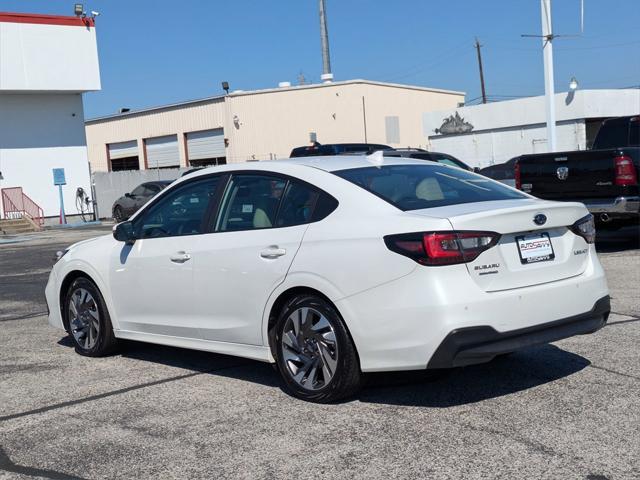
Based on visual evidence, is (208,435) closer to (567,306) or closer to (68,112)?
(567,306)

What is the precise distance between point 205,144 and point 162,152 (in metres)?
4.35

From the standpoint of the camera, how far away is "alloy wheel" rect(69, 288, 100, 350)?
7059 millimetres

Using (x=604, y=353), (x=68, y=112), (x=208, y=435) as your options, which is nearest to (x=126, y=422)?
(x=208, y=435)

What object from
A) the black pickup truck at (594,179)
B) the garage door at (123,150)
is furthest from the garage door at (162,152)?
the black pickup truck at (594,179)

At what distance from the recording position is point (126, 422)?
5141 mm

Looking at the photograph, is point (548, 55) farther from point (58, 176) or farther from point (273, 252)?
point (58, 176)

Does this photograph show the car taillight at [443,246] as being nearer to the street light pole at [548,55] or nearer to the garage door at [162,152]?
the street light pole at [548,55]

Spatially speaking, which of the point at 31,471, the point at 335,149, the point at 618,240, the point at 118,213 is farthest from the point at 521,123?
the point at 31,471

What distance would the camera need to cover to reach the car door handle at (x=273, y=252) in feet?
17.9

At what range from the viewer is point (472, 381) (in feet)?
18.6

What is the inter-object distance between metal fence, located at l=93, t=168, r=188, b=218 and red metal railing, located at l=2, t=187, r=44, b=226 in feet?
12.5

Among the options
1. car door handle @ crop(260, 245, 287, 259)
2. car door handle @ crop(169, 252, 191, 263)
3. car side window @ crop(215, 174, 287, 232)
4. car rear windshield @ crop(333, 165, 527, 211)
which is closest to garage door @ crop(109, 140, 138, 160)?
car door handle @ crop(169, 252, 191, 263)

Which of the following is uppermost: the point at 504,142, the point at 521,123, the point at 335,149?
the point at 521,123

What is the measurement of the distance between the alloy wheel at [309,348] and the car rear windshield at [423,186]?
2.97 ft
